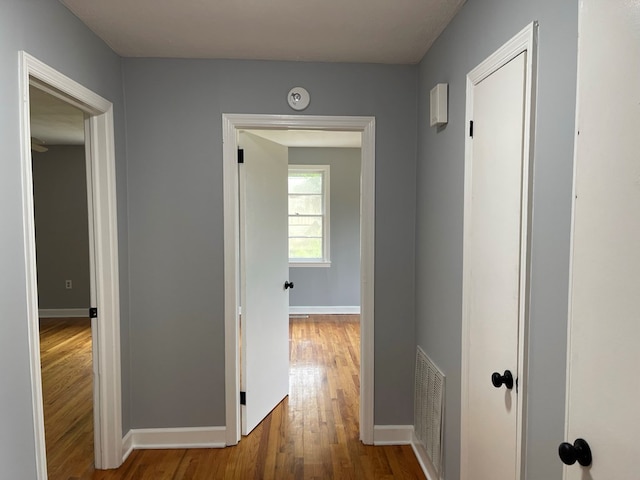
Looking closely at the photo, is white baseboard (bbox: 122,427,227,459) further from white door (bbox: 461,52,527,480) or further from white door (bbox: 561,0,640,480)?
white door (bbox: 561,0,640,480)

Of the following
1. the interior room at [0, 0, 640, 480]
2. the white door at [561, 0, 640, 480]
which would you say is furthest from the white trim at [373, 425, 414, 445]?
the white door at [561, 0, 640, 480]

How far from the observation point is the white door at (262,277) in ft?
9.28

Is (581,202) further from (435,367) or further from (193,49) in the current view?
(193,49)

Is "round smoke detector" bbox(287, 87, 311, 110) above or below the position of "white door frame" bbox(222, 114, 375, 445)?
above

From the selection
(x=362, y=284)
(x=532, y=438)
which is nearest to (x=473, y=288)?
(x=532, y=438)

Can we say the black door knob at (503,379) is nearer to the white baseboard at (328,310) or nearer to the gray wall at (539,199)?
the gray wall at (539,199)

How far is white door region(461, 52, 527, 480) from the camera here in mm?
1405

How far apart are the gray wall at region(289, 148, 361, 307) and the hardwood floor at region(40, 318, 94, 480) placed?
284 centimetres

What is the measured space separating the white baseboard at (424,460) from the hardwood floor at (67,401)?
1924 millimetres

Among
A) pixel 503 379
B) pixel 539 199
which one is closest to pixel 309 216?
pixel 503 379

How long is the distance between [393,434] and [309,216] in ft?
12.8

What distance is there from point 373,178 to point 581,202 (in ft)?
5.65

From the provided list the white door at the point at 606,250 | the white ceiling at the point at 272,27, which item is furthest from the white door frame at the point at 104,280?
the white door at the point at 606,250

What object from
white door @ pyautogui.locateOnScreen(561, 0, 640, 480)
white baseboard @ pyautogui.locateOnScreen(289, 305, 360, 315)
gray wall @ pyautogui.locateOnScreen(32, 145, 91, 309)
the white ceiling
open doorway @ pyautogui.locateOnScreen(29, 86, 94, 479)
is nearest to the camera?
white door @ pyautogui.locateOnScreen(561, 0, 640, 480)
